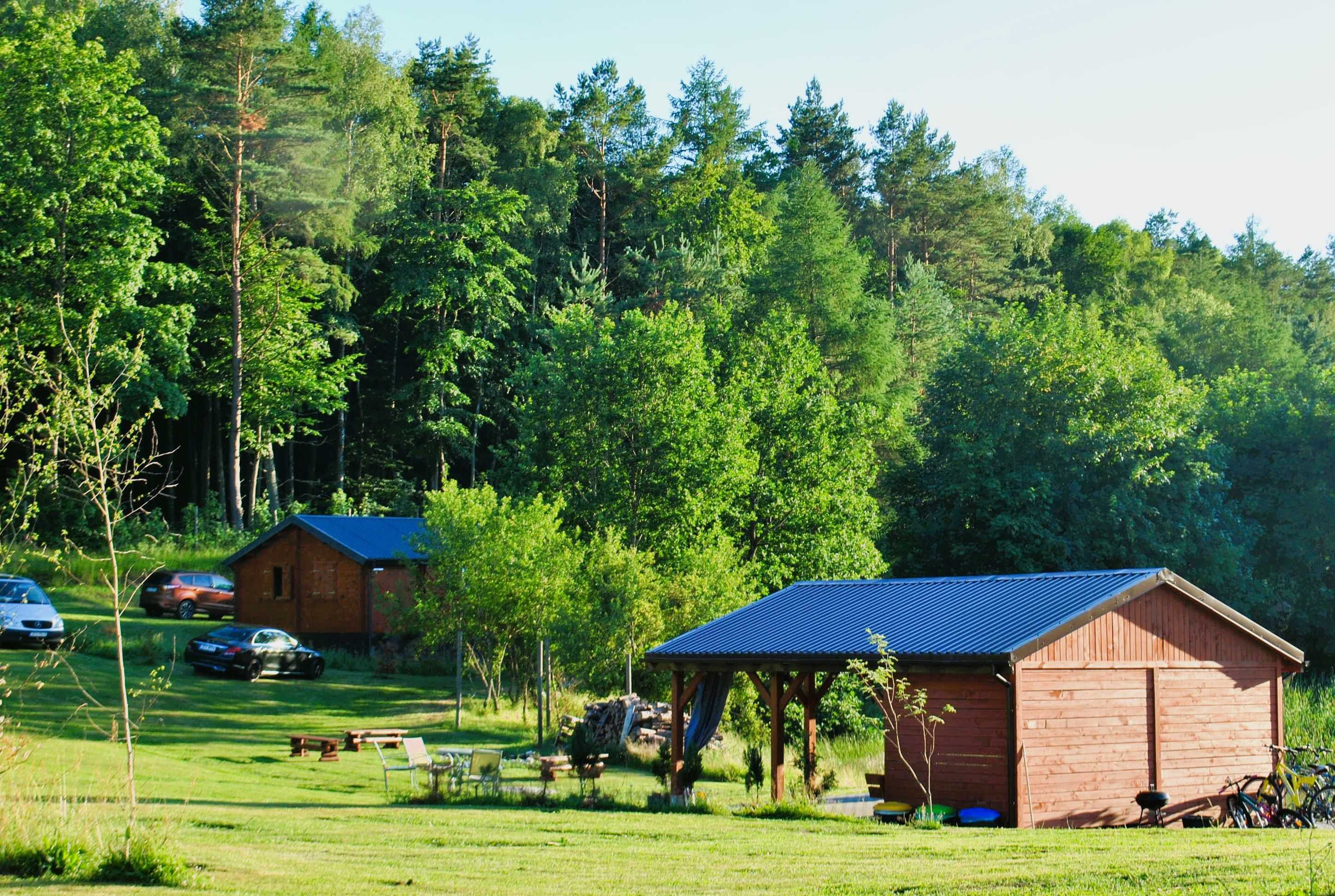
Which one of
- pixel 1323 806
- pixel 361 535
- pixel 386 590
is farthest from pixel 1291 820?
pixel 361 535

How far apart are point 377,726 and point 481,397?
1143 inches

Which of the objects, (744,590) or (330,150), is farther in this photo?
(330,150)

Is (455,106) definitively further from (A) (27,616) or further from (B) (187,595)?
(A) (27,616)

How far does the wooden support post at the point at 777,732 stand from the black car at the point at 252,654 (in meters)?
15.2

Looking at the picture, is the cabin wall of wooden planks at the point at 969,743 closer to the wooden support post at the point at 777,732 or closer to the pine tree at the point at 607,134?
the wooden support post at the point at 777,732

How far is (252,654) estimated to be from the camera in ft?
101

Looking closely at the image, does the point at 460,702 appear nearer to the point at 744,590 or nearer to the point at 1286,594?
the point at 744,590

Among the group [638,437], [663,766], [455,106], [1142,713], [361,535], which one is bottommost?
[663,766]

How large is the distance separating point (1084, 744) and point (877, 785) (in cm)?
342

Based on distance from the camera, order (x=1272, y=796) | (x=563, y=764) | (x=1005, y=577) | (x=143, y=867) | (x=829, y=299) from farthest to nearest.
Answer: (x=829, y=299) < (x=1005, y=577) < (x=563, y=764) < (x=1272, y=796) < (x=143, y=867)

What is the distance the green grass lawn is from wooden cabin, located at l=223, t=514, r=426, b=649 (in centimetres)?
1236

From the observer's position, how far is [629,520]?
36625 millimetres

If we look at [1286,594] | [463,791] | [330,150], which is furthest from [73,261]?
[1286,594]

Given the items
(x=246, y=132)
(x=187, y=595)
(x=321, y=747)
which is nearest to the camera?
(x=321, y=747)
